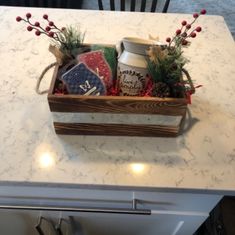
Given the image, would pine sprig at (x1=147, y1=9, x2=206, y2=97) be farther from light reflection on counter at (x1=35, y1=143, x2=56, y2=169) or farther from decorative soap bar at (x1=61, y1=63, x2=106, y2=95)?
light reflection on counter at (x1=35, y1=143, x2=56, y2=169)

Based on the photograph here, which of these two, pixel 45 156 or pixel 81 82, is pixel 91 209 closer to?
pixel 45 156

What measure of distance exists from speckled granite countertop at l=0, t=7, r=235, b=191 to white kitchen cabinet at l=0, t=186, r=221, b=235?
7 centimetres

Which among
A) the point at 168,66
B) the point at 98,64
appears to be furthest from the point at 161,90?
the point at 98,64

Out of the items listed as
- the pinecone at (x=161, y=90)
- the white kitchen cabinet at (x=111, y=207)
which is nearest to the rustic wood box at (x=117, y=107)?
the pinecone at (x=161, y=90)

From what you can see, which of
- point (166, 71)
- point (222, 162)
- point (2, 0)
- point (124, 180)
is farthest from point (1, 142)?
point (2, 0)

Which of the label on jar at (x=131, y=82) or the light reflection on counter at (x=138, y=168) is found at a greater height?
the label on jar at (x=131, y=82)

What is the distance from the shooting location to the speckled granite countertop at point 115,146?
2.00 ft

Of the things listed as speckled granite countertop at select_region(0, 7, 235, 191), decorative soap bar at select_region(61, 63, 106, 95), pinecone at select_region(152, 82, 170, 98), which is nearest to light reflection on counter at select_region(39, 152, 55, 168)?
speckled granite countertop at select_region(0, 7, 235, 191)

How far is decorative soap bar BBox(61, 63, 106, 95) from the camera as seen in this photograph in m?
0.62

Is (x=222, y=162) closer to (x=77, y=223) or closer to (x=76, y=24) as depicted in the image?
(x=77, y=223)

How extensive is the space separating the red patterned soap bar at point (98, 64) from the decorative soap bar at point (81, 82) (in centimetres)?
3

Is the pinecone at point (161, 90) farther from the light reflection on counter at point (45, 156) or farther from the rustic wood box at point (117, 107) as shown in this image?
the light reflection on counter at point (45, 156)

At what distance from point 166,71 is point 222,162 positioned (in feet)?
0.87

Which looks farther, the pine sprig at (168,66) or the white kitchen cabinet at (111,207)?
the white kitchen cabinet at (111,207)
